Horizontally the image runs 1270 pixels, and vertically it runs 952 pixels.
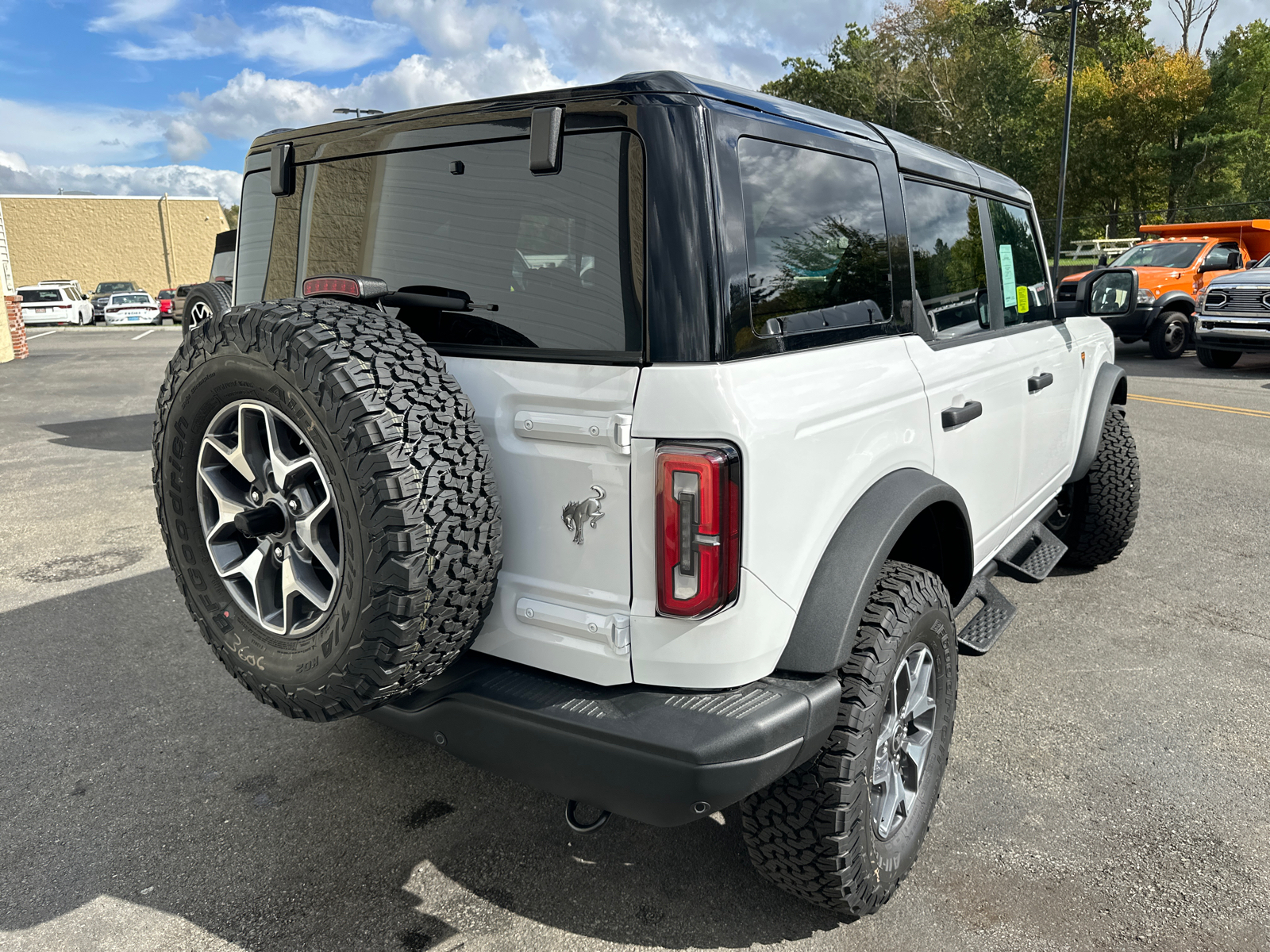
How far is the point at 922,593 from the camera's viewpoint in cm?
249

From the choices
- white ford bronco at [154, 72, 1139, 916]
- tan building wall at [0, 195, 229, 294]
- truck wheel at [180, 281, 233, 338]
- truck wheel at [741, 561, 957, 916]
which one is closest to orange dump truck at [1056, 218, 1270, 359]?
truck wheel at [180, 281, 233, 338]

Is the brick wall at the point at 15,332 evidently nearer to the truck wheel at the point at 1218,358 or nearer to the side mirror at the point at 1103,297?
the side mirror at the point at 1103,297

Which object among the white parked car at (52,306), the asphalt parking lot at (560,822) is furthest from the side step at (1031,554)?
the white parked car at (52,306)

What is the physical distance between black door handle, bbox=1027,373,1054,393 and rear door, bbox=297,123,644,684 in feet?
7.25

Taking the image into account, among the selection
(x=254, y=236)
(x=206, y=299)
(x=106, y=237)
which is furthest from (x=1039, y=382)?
(x=106, y=237)

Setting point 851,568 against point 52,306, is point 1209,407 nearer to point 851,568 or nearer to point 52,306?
point 851,568

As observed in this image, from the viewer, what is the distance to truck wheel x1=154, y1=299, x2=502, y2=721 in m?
1.91

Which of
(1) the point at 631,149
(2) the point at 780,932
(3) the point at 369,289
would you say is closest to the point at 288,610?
(3) the point at 369,289

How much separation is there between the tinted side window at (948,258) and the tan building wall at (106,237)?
55.4m

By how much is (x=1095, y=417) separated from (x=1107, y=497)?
53 cm

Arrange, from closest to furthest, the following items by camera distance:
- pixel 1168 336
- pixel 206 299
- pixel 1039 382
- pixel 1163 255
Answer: pixel 1039 382 → pixel 206 299 → pixel 1168 336 → pixel 1163 255

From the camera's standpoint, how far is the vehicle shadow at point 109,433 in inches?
368

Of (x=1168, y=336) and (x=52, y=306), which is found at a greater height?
(x=52, y=306)

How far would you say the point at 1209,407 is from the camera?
1059 centimetres
